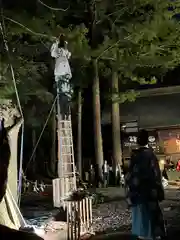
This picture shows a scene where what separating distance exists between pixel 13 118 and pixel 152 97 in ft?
50.9

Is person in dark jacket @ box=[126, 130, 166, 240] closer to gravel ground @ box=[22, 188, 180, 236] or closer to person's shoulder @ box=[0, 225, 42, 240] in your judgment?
person's shoulder @ box=[0, 225, 42, 240]

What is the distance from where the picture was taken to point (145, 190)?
5.23 m

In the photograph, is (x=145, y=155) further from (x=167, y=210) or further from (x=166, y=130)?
(x=166, y=130)

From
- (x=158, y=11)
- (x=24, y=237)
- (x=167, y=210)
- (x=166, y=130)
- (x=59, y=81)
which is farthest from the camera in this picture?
(x=166, y=130)

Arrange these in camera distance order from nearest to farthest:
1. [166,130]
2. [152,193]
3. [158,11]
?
[152,193] < [158,11] < [166,130]

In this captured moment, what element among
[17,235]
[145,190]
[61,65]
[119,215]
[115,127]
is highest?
[61,65]

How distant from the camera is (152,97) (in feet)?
72.8

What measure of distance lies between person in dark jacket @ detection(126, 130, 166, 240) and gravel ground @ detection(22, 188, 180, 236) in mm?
3001

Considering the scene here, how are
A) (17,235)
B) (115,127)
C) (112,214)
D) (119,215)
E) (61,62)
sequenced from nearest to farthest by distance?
(17,235), (61,62), (119,215), (112,214), (115,127)

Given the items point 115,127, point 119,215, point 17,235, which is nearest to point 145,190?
point 17,235

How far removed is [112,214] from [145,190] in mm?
5596

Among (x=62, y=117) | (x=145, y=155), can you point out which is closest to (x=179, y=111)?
(x=62, y=117)

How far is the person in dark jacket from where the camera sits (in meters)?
5.23

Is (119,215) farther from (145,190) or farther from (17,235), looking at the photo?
(17,235)
